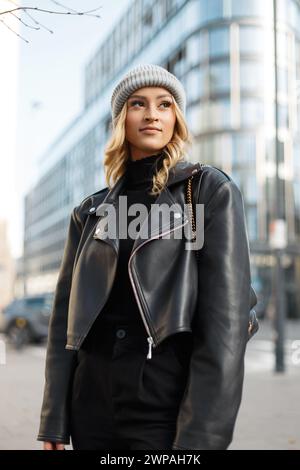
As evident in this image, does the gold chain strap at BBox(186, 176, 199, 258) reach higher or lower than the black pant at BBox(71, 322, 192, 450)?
higher

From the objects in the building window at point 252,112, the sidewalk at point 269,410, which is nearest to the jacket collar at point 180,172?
the sidewalk at point 269,410

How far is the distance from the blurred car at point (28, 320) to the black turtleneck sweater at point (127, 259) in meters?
14.3

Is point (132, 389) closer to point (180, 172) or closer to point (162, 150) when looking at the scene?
point (180, 172)

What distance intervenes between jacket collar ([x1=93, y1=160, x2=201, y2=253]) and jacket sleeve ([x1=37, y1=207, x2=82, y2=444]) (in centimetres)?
18

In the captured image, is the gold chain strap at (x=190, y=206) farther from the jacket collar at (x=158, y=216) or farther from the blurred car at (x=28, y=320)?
the blurred car at (x=28, y=320)

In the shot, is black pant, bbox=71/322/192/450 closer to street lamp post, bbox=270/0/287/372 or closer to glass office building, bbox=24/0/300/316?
street lamp post, bbox=270/0/287/372

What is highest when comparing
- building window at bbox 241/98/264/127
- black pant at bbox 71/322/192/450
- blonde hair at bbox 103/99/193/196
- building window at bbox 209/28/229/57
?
building window at bbox 209/28/229/57

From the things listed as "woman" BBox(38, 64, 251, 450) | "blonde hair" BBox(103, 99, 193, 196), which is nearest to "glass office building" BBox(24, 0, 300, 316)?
"blonde hair" BBox(103, 99, 193, 196)

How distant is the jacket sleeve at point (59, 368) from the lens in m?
2.05

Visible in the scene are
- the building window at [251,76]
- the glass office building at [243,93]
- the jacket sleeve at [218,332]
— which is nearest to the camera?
the jacket sleeve at [218,332]

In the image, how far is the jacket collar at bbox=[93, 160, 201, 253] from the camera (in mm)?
1916

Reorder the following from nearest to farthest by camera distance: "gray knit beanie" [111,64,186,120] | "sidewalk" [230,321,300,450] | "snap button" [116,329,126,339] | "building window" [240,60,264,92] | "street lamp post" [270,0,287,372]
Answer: "snap button" [116,329,126,339]
"gray knit beanie" [111,64,186,120]
"sidewalk" [230,321,300,450]
"street lamp post" [270,0,287,372]
"building window" [240,60,264,92]

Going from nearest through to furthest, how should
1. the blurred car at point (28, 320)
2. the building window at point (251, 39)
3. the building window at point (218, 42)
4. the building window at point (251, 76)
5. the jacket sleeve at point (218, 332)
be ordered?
the jacket sleeve at point (218, 332), the blurred car at point (28, 320), the building window at point (251, 39), the building window at point (218, 42), the building window at point (251, 76)

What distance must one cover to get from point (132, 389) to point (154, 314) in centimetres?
22
